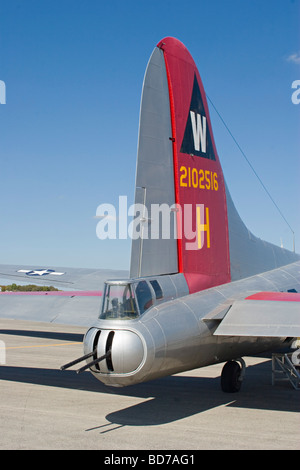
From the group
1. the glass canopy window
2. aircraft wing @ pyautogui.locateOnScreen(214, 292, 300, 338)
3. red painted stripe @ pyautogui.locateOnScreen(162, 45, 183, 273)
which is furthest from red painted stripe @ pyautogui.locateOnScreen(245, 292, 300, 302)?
the glass canopy window

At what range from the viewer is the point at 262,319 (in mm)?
9469

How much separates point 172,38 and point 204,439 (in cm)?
849

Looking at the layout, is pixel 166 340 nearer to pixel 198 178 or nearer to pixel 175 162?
pixel 175 162

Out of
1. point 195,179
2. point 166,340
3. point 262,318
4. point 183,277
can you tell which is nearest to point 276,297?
point 262,318

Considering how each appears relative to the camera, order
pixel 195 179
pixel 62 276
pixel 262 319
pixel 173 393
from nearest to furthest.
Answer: pixel 262 319 < pixel 173 393 < pixel 195 179 < pixel 62 276

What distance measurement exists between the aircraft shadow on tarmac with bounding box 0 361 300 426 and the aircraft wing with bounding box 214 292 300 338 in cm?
194

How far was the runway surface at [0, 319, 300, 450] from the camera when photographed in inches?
327

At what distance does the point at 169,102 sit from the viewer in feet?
38.3

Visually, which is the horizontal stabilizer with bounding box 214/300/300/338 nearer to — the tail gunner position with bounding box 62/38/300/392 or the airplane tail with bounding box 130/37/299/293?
the tail gunner position with bounding box 62/38/300/392

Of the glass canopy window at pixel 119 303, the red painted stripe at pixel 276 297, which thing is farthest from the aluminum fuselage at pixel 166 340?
the red painted stripe at pixel 276 297

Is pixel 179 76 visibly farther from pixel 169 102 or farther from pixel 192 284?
pixel 192 284

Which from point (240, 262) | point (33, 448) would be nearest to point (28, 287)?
point (240, 262)

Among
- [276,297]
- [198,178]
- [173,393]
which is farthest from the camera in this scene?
[198,178]

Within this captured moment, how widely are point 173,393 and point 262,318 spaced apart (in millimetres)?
3473
